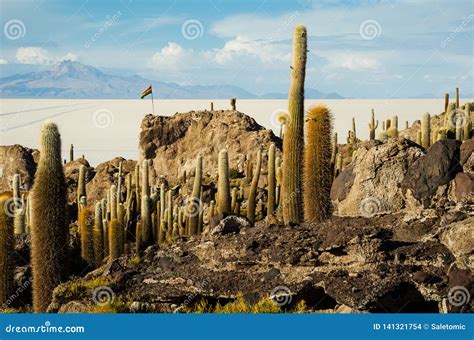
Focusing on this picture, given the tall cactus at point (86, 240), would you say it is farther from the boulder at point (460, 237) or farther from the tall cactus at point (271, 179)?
the boulder at point (460, 237)

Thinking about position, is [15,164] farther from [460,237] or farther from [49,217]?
[460,237]

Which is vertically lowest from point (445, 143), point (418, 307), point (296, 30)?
point (418, 307)

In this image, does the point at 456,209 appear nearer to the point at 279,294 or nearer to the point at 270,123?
the point at 279,294

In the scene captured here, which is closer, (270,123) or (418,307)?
(418,307)

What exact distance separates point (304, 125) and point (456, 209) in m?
3.39

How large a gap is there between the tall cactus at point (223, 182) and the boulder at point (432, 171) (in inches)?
136

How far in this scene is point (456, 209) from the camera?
1070cm

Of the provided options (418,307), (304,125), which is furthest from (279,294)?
(304,125)
